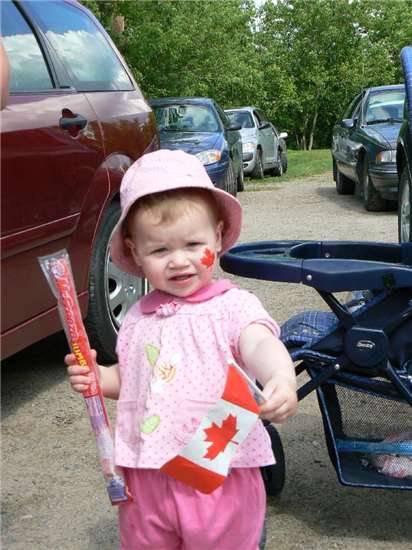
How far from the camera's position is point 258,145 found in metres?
17.8

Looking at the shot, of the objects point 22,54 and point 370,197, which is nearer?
point 22,54

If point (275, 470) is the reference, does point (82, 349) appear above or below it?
above

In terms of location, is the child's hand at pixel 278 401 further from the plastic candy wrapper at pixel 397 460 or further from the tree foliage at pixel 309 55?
the tree foliage at pixel 309 55

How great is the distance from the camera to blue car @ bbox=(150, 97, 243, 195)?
41.5 ft

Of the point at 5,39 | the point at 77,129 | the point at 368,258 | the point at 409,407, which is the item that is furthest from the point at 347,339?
the point at 5,39

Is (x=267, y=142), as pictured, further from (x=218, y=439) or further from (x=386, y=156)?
(x=218, y=439)

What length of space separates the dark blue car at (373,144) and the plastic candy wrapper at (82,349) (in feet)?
27.6

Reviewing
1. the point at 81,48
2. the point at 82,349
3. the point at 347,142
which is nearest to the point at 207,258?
the point at 82,349

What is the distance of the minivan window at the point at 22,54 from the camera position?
4.10 m

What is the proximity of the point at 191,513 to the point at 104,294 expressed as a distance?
2.60 metres

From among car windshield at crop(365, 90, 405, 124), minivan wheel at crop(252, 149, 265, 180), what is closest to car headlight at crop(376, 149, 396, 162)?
car windshield at crop(365, 90, 405, 124)

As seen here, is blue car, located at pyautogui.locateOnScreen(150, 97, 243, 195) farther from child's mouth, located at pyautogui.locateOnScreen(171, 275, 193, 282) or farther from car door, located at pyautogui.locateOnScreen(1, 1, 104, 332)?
child's mouth, located at pyautogui.locateOnScreen(171, 275, 193, 282)

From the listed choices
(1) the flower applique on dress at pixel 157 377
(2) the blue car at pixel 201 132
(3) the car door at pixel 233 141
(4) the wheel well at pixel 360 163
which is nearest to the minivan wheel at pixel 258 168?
(3) the car door at pixel 233 141

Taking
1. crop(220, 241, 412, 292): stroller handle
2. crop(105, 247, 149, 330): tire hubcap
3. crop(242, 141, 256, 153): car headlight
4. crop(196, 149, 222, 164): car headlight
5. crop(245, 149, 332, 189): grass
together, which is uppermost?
crop(220, 241, 412, 292): stroller handle
